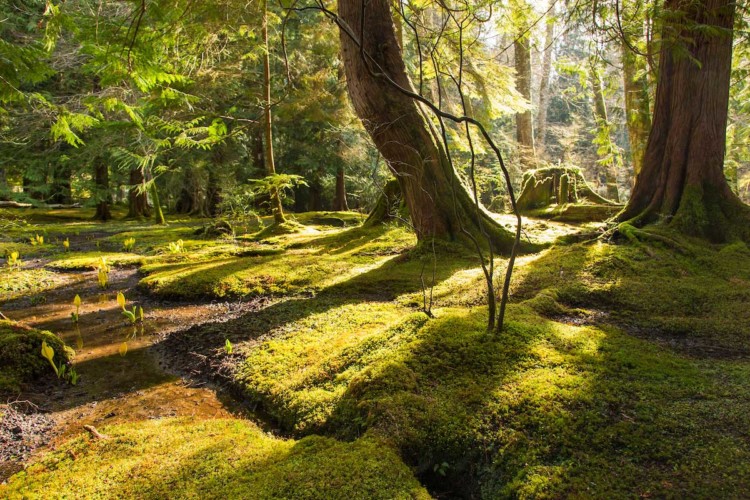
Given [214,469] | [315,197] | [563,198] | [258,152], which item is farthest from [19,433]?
[315,197]

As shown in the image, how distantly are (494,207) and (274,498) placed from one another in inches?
532

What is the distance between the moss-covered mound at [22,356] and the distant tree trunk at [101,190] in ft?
54.0

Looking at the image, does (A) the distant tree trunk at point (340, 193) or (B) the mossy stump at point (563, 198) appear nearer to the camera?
(B) the mossy stump at point (563, 198)

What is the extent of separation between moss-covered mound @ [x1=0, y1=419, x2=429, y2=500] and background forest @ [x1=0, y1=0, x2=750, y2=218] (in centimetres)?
178

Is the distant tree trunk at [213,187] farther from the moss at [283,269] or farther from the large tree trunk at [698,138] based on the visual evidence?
the large tree trunk at [698,138]

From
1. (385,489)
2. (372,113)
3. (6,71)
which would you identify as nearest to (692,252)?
(372,113)

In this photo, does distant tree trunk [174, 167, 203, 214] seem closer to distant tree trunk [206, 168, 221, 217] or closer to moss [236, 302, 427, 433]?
distant tree trunk [206, 168, 221, 217]

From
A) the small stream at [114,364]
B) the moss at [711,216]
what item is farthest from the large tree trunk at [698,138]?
the small stream at [114,364]

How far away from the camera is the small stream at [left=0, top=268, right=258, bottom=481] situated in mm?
2652

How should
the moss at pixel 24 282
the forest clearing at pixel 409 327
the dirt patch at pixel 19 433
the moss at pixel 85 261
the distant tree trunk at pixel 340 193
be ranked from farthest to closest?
1. the distant tree trunk at pixel 340 193
2. the moss at pixel 85 261
3. the moss at pixel 24 282
4. the dirt patch at pixel 19 433
5. the forest clearing at pixel 409 327

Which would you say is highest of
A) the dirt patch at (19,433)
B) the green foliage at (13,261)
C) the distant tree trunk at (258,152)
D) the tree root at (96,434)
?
the distant tree trunk at (258,152)

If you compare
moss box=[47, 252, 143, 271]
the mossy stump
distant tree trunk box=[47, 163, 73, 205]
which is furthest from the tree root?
distant tree trunk box=[47, 163, 73, 205]

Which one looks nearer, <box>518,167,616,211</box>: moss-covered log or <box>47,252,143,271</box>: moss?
<box>47,252,143,271</box>: moss

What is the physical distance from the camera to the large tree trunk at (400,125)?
5.54 m
